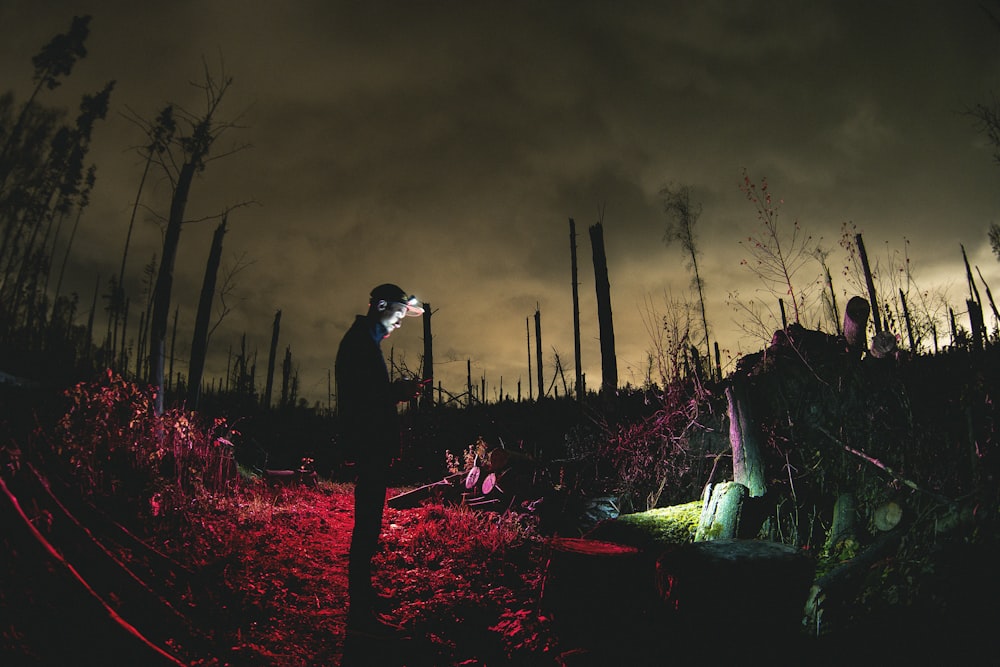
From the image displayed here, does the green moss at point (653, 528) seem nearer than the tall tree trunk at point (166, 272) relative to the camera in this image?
Yes

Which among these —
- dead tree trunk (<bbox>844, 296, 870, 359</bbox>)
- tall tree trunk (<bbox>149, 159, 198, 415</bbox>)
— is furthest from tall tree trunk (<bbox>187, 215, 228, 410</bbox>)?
dead tree trunk (<bbox>844, 296, 870, 359</bbox>)

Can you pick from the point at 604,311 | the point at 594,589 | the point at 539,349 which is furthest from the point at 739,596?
the point at 539,349

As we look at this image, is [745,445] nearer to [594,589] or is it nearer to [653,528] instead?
[653,528]

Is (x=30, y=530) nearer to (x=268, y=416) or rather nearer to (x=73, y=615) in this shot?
(x=73, y=615)

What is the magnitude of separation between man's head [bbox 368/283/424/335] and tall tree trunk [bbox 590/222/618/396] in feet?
34.1

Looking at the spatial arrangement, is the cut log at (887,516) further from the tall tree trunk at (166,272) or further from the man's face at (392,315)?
the tall tree trunk at (166,272)

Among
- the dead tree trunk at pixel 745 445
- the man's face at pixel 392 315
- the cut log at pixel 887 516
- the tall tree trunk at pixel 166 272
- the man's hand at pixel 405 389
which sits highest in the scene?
the tall tree trunk at pixel 166 272

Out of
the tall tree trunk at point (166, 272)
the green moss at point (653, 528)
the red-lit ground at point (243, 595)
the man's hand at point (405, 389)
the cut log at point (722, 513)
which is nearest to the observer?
the red-lit ground at point (243, 595)

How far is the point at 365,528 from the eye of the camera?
3625 millimetres

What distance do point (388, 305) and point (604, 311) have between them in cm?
1163

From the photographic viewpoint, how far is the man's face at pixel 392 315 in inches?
173

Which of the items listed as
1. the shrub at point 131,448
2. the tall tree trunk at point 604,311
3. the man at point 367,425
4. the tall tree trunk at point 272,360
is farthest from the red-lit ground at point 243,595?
the tall tree trunk at point 272,360

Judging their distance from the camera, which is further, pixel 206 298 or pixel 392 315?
pixel 206 298

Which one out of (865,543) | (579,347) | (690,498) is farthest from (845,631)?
(579,347)
